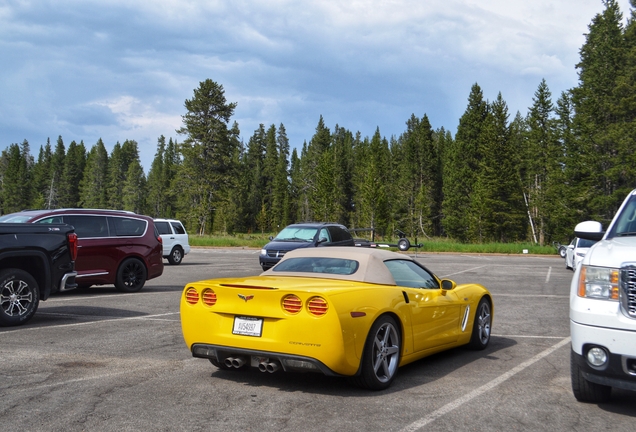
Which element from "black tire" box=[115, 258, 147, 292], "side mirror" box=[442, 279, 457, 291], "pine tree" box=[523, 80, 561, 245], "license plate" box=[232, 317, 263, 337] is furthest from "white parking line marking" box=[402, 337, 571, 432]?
"pine tree" box=[523, 80, 561, 245]

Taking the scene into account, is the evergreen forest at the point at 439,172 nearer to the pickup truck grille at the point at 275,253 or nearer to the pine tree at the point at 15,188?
the pine tree at the point at 15,188

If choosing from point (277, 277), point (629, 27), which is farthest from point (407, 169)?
point (277, 277)

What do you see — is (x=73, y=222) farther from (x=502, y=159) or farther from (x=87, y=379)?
(x=502, y=159)

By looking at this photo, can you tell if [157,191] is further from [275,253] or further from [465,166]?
[275,253]

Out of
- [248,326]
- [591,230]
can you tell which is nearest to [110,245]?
[248,326]

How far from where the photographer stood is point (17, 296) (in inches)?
376

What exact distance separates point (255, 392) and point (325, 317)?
40.3 inches

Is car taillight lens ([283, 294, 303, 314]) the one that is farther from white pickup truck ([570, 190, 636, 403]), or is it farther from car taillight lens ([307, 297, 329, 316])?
white pickup truck ([570, 190, 636, 403])

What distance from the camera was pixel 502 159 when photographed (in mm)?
77062

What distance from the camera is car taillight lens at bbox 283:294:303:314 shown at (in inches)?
220

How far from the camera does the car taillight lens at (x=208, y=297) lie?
20.0 feet

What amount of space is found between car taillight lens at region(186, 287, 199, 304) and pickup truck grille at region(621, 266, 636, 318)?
3771 mm

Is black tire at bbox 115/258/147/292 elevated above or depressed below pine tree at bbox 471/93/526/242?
below

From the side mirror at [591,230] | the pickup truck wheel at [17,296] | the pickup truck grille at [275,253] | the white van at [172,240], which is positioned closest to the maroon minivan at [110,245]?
the pickup truck wheel at [17,296]
